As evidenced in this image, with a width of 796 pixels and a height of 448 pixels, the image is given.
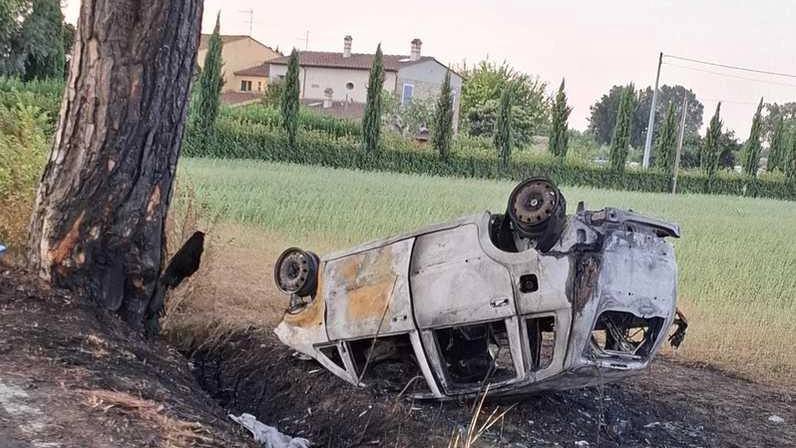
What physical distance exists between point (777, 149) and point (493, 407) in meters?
47.9

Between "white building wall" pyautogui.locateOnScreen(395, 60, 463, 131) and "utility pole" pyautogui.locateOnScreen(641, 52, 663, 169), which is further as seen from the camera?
"white building wall" pyautogui.locateOnScreen(395, 60, 463, 131)

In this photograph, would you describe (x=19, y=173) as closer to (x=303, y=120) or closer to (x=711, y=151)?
(x=303, y=120)

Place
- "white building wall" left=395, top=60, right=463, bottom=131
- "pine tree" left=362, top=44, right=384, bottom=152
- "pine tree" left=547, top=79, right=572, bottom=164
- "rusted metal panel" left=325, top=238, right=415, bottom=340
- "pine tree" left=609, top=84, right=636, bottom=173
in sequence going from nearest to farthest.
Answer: "rusted metal panel" left=325, top=238, right=415, bottom=340 → "pine tree" left=362, top=44, right=384, bottom=152 → "pine tree" left=547, top=79, right=572, bottom=164 → "pine tree" left=609, top=84, right=636, bottom=173 → "white building wall" left=395, top=60, right=463, bottom=131

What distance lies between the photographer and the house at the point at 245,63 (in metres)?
63.5

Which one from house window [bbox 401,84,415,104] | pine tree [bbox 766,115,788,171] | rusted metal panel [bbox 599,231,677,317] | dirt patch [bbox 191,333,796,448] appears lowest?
dirt patch [bbox 191,333,796,448]

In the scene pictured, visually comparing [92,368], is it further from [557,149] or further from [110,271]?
[557,149]

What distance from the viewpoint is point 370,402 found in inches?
217

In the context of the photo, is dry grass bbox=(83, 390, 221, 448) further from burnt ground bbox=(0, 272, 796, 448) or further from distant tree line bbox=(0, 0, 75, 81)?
distant tree line bbox=(0, 0, 75, 81)

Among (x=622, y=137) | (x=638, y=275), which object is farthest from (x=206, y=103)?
(x=638, y=275)

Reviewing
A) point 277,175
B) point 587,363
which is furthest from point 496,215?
point 277,175

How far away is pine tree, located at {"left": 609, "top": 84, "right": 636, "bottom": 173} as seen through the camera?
3794cm

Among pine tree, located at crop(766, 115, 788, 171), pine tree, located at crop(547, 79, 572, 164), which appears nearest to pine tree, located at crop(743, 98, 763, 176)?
pine tree, located at crop(766, 115, 788, 171)

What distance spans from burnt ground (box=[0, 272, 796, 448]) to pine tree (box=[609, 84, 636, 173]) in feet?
103

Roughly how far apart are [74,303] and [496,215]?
8.67ft
